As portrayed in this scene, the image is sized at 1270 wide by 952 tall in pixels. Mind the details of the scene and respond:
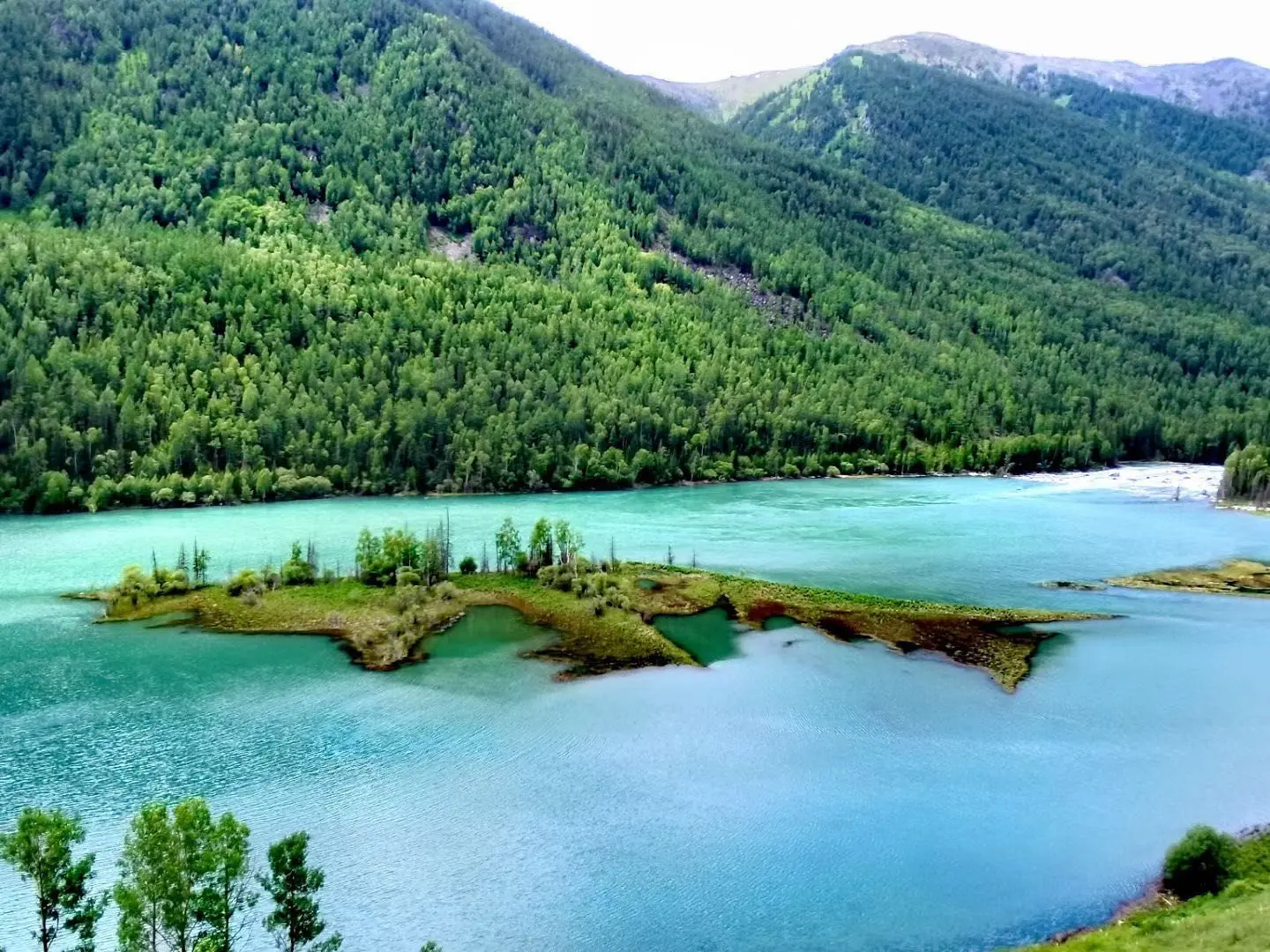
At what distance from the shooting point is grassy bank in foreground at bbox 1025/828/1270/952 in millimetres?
33781

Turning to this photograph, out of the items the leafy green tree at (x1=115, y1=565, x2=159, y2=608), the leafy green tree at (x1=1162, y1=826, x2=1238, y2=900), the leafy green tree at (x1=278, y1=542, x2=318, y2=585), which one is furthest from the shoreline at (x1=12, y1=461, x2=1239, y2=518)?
the leafy green tree at (x1=1162, y1=826, x2=1238, y2=900)

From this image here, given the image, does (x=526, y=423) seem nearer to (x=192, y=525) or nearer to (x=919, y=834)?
→ (x=192, y=525)

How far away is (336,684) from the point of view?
6894cm

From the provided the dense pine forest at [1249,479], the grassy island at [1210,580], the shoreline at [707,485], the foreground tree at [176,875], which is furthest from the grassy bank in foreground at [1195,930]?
the dense pine forest at [1249,479]

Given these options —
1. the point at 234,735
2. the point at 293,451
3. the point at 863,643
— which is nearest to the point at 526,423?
the point at 293,451

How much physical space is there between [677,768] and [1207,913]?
26.6 meters

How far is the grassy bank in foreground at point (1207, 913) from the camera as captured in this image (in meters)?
33.8

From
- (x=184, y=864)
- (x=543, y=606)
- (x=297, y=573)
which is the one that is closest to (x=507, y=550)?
(x=543, y=606)

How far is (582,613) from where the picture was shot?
84875mm

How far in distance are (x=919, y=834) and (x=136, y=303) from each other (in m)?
171

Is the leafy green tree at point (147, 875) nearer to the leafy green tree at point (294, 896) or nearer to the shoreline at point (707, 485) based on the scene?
the leafy green tree at point (294, 896)

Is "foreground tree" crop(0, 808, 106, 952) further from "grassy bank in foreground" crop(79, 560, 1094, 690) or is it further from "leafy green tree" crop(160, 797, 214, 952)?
"grassy bank in foreground" crop(79, 560, 1094, 690)

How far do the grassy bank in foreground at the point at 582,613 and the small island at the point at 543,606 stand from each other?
0.15m

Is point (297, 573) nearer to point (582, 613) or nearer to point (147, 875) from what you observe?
point (582, 613)
